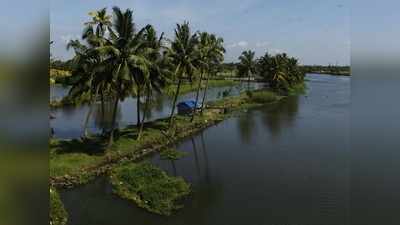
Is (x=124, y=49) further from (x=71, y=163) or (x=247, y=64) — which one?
(x=247, y=64)

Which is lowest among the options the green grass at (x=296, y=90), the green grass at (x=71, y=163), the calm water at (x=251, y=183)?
the calm water at (x=251, y=183)

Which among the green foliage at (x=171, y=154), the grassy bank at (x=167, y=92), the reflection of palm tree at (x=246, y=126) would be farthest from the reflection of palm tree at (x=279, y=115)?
the green foliage at (x=171, y=154)

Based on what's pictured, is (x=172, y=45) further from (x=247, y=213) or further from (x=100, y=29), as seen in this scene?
(x=247, y=213)

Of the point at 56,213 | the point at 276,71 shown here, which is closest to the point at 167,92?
the point at 56,213

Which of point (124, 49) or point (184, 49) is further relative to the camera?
point (184, 49)

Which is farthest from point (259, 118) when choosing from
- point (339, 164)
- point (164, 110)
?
point (339, 164)

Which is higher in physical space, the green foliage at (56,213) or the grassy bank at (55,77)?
the grassy bank at (55,77)

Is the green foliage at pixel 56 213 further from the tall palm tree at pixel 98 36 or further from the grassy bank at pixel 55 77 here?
the tall palm tree at pixel 98 36
